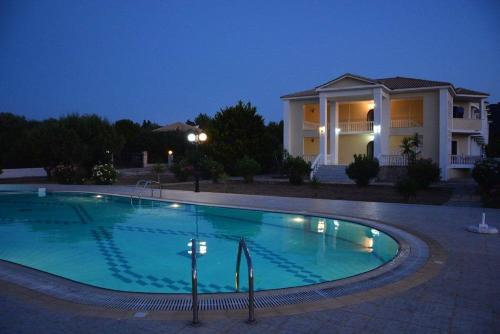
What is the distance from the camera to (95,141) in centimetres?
2452

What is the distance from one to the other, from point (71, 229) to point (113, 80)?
73006 mm

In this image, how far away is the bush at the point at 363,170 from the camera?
64.7 ft

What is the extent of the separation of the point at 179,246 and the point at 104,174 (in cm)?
1466

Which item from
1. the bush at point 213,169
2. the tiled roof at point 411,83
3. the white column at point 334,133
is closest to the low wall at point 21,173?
the bush at point 213,169

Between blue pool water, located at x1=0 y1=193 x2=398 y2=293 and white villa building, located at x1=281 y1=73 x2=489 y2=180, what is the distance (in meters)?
13.9

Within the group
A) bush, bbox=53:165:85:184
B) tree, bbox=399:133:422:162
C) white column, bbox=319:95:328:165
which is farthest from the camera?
white column, bbox=319:95:328:165

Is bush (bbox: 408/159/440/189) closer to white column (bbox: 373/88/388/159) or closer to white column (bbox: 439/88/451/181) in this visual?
white column (bbox: 373/88/388/159)

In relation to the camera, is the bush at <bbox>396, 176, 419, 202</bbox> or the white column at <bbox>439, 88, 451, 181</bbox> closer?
the bush at <bbox>396, 176, 419, 202</bbox>

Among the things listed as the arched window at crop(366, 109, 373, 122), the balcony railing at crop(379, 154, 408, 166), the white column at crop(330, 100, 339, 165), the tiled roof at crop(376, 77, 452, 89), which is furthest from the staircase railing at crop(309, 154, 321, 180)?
the tiled roof at crop(376, 77, 452, 89)

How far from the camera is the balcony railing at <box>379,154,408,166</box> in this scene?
23625 mm

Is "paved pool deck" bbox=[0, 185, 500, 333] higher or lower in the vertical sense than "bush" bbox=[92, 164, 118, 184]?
lower

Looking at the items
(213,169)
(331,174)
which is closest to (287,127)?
(331,174)

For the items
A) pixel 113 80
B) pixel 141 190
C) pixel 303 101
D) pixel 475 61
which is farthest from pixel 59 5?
pixel 475 61

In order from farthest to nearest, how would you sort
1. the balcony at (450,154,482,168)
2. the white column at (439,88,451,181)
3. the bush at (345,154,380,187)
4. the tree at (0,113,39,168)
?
the tree at (0,113,39,168) < the balcony at (450,154,482,168) < the white column at (439,88,451,181) < the bush at (345,154,380,187)
